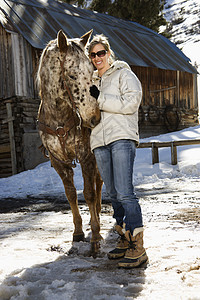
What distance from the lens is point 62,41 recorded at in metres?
3.35

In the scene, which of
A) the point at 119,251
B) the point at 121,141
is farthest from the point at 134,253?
the point at 121,141

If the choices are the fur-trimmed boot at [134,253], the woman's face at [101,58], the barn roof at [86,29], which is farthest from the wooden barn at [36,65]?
the fur-trimmed boot at [134,253]

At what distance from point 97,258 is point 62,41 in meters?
2.11

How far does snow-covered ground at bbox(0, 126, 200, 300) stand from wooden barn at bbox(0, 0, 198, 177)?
7.74 meters

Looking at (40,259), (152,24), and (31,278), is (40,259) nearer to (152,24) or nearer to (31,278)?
(31,278)

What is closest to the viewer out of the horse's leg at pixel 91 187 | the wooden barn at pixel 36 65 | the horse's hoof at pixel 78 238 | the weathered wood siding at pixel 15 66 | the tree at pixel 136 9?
the horse's leg at pixel 91 187

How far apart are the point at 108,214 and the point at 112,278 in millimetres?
2885

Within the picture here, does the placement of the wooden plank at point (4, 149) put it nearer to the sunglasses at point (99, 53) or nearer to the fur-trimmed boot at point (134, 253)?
the sunglasses at point (99, 53)

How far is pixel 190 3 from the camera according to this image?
106m

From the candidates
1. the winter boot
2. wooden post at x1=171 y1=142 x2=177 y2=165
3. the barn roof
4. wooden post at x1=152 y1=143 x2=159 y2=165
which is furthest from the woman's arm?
the barn roof

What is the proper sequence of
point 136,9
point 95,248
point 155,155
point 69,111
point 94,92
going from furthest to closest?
point 136,9, point 155,155, point 69,111, point 95,248, point 94,92

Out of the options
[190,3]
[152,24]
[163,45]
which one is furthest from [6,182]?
[190,3]

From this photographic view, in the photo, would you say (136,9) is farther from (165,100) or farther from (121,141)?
(121,141)

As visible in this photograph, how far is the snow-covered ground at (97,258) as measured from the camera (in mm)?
2350
